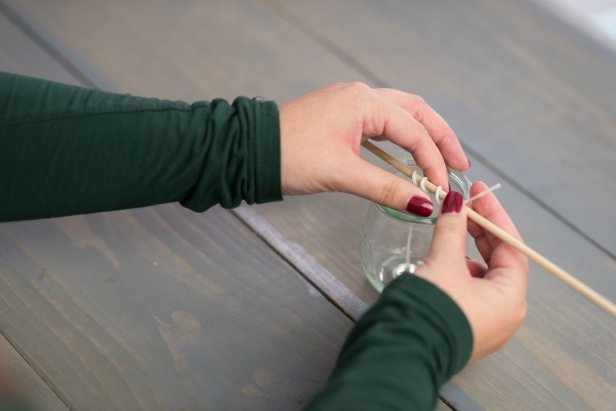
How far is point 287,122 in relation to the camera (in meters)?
0.57

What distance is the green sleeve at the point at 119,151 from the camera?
0.57 meters

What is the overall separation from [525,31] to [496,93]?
0.50ft

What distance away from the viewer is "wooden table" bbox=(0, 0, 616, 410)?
1.79ft

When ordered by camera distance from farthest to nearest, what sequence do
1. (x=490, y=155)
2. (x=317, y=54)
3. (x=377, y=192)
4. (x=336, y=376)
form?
1. (x=317, y=54)
2. (x=490, y=155)
3. (x=377, y=192)
4. (x=336, y=376)

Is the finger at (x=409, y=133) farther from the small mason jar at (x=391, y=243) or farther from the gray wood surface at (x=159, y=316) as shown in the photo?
the gray wood surface at (x=159, y=316)

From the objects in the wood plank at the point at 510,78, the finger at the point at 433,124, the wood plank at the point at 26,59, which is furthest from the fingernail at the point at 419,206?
the wood plank at the point at 26,59

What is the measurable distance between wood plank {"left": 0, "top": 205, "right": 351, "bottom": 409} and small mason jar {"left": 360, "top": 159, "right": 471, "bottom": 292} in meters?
0.05

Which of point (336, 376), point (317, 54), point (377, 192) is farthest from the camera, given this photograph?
point (317, 54)

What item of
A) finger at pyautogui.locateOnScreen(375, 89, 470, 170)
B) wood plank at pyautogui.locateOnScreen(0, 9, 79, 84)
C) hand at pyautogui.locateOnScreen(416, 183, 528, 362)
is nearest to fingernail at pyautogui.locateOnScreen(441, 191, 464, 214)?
hand at pyautogui.locateOnScreen(416, 183, 528, 362)

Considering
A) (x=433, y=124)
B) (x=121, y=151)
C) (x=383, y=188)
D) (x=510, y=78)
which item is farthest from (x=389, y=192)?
(x=510, y=78)

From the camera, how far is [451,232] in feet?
1.63

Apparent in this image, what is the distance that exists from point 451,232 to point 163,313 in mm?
242

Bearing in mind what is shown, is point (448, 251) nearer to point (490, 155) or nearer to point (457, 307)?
point (457, 307)

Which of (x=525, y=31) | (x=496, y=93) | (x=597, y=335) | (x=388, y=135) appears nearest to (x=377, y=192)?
(x=388, y=135)
